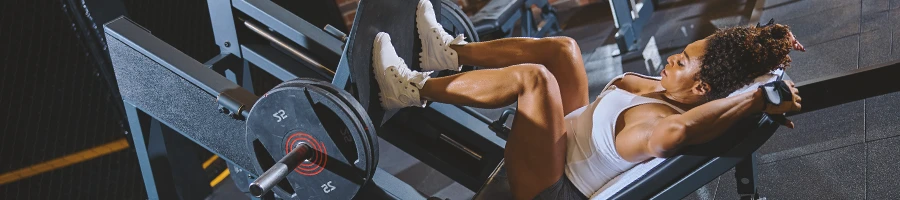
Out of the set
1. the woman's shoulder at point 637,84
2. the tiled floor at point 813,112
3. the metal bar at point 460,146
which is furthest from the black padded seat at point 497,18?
the woman's shoulder at point 637,84

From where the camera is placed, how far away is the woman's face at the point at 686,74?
1.83 metres

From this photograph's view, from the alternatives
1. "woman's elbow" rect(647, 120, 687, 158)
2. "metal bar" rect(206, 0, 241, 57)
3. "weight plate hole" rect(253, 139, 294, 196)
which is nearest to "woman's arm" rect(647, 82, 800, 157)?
"woman's elbow" rect(647, 120, 687, 158)

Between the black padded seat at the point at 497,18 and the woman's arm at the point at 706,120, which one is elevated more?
the woman's arm at the point at 706,120

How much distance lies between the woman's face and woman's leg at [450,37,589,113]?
1.02ft

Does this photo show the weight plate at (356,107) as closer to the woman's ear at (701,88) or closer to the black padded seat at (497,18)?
the woman's ear at (701,88)

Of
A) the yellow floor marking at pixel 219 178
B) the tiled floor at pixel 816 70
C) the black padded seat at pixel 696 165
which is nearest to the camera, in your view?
the black padded seat at pixel 696 165

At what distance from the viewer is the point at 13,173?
2.90 metres

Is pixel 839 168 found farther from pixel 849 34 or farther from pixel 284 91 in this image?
pixel 284 91

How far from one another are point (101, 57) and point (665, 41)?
271 cm

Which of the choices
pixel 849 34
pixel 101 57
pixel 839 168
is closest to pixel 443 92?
pixel 839 168

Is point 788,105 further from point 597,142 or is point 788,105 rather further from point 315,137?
point 315,137

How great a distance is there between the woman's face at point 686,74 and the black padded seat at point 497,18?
193cm

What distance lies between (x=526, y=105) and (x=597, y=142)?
0.67 ft

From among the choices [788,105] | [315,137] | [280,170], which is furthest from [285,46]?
[788,105]
